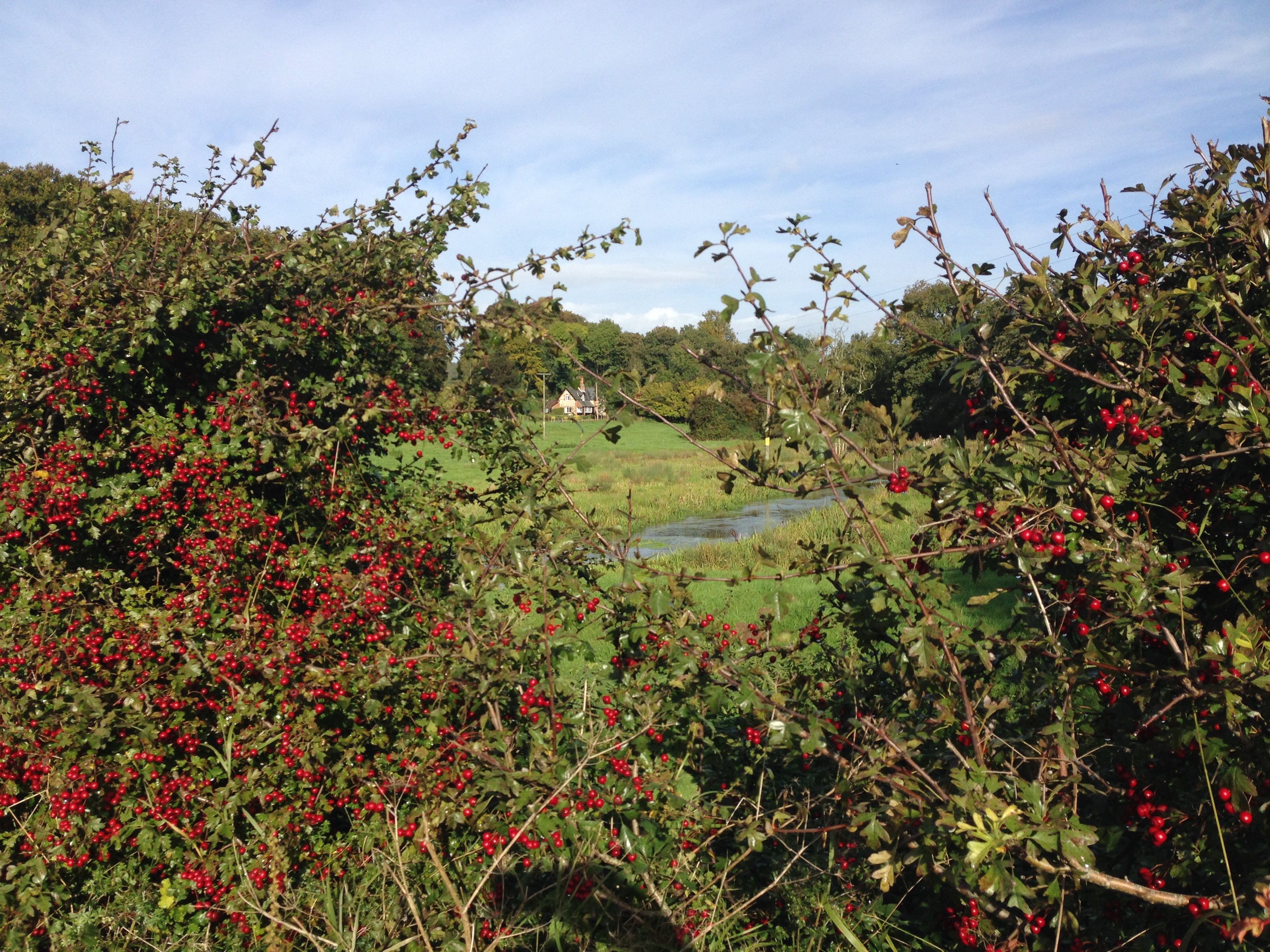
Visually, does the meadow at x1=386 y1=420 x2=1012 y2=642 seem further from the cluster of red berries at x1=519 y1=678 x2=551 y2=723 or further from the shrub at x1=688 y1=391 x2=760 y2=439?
the shrub at x1=688 y1=391 x2=760 y2=439

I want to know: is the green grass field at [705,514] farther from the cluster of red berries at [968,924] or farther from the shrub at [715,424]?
the shrub at [715,424]

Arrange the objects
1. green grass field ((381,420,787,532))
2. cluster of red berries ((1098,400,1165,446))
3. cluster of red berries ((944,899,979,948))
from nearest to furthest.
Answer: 1. cluster of red berries ((1098,400,1165,446))
2. cluster of red berries ((944,899,979,948))
3. green grass field ((381,420,787,532))

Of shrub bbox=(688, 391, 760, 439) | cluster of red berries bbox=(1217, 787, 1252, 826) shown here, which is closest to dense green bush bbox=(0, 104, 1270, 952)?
cluster of red berries bbox=(1217, 787, 1252, 826)

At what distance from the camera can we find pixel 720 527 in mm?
17234

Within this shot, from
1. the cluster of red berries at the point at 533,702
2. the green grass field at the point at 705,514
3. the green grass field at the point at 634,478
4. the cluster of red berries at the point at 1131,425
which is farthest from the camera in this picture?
the green grass field at the point at 634,478

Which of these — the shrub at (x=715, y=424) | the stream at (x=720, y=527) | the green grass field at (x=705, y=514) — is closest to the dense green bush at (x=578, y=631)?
the green grass field at (x=705, y=514)

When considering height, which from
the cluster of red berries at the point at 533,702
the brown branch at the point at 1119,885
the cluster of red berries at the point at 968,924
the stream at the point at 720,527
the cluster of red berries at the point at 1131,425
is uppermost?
the cluster of red berries at the point at 1131,425

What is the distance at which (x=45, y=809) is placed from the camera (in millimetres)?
3195

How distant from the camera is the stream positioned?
45.5ft

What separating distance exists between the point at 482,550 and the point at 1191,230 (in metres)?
2.65

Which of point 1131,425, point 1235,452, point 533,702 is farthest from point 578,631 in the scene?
point 1235,452

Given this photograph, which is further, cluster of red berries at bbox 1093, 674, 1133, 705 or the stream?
the stream

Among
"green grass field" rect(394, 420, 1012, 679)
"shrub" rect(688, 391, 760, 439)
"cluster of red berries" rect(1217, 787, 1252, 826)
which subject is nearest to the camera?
"cluster of red berries" rect(1217, 787, 1252, 826)

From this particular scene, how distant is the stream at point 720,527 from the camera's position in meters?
13.9
